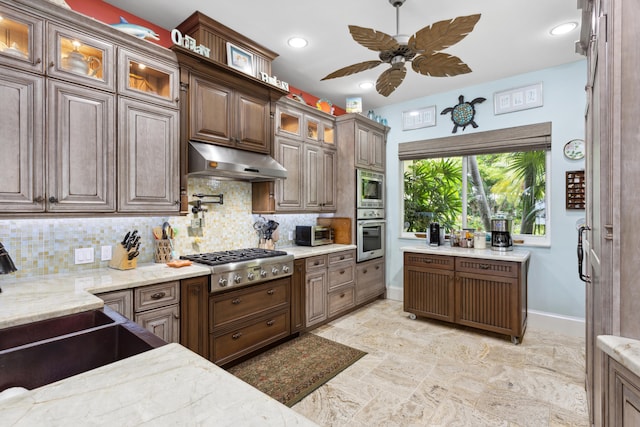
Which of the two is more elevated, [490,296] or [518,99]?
[518,99]

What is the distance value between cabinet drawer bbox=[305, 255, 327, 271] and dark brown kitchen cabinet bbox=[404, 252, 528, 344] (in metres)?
1.03

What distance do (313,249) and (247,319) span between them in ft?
3.93

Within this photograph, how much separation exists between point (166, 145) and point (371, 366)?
245cm

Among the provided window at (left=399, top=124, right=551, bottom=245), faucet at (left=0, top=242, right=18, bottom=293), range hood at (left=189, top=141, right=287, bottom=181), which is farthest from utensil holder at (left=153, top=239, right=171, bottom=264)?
window at (left=399, top=124, right=551, bottom=245)

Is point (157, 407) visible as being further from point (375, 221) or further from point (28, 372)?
point (375, 221)

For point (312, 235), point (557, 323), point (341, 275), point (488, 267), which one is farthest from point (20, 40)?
point (557, 323)

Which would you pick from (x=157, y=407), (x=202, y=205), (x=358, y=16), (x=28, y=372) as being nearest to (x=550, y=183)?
(x=358, y=16)

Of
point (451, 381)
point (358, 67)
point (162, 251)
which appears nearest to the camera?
point (358, 67)

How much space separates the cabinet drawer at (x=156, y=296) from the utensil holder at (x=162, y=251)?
0.51 metres

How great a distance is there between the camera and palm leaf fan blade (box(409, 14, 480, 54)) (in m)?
1.76

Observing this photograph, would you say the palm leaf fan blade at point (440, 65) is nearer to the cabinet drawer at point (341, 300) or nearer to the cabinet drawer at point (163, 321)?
the cabinet drawer at point (163, 321)

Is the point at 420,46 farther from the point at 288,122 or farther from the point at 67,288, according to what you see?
the point at 67,288

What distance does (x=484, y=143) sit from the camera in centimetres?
391

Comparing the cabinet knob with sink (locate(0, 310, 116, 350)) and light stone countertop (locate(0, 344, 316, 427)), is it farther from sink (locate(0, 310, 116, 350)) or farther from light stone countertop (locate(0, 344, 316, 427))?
light stone countertop (locate(0, 344, 316, 427))
